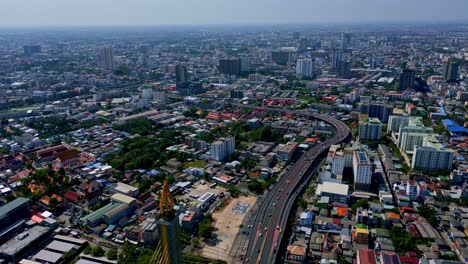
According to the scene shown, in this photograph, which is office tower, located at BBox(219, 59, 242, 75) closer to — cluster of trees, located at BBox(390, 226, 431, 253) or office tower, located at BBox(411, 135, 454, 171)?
office tower, located at BBox(411, 135, 454, 171)

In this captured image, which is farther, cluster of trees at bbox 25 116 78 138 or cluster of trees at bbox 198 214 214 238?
cluster of trees at bbox 25 116 78 138

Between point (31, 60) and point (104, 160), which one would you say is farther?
point (31, 60)

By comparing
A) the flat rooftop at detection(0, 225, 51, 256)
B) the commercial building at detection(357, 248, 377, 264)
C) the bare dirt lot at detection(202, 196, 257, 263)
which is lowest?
the bare dirt lot at detection(202, 196, 257, 263)

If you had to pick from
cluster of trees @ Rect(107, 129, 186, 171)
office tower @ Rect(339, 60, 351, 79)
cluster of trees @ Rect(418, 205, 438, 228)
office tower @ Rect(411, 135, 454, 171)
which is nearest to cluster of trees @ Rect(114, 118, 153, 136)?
cluster of trees @ Rect(107, 129, 186, 171)

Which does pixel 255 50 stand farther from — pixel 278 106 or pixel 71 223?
pixel 71 223

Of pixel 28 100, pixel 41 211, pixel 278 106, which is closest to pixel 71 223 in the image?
pixel 41 211

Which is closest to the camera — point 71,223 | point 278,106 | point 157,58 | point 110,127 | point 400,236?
point 400,236

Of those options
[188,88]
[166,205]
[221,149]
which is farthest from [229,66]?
[166,205]
